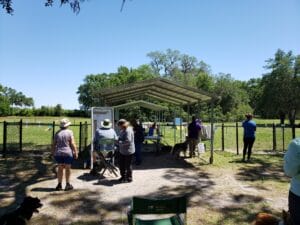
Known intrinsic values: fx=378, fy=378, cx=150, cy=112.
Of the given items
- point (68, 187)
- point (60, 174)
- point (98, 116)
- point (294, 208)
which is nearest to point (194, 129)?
point (98, 116)

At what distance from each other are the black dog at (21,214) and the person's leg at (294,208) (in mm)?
3422

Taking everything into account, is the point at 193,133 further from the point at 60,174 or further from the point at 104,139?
the point at 60,174

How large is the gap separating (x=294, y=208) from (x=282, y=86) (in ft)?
164

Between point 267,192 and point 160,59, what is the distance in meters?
78.1

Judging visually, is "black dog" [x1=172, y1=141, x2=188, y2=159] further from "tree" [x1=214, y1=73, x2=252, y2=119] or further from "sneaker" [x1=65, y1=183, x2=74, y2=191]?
"tree" [x1=214, y1=73, x2=252, y2=119]

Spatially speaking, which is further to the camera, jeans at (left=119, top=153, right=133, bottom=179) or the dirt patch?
jeans at (left=119, top=153, right=133, bottom=179)

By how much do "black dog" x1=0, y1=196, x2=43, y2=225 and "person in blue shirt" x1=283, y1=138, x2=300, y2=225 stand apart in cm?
344

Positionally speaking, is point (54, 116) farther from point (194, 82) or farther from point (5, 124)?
point (5, 124)

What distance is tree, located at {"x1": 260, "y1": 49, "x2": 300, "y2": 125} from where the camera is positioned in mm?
50531

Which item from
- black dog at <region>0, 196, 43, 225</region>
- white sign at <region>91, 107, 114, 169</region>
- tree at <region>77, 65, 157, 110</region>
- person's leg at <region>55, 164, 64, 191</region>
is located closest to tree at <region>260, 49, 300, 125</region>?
tree at <region>77, 65, 157, 110</region>

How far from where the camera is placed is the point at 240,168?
42.1 feet

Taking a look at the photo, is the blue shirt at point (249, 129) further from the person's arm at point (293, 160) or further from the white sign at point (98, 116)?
the person's arm at point (293, 160)

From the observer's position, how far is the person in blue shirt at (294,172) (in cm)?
392

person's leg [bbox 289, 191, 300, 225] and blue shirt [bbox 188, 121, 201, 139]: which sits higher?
blue shirt [bbox 188, 121, 201, 139]
